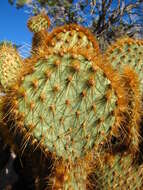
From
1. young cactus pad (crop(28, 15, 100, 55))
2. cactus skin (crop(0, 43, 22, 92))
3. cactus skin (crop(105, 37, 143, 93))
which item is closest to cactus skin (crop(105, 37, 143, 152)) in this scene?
cactus skin (crop(105, 37, 143, 93))

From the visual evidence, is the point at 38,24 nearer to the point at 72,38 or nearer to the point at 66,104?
the point at 72,38

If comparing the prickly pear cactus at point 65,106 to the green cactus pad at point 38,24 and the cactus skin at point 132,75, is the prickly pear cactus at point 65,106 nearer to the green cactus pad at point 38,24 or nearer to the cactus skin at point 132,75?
the cactus skin at point 132,75

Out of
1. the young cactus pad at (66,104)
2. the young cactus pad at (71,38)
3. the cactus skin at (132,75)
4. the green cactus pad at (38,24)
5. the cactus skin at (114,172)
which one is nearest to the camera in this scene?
the young cactus pad at (66,104)

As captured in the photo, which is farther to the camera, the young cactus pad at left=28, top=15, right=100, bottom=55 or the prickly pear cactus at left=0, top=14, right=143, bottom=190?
the young cactus pad at left=28, top=15, right=100, bottom=55

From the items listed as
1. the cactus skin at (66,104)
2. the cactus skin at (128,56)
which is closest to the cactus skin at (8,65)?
the cactus skin at (128,56)

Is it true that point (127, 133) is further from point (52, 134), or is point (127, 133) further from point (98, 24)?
point (98, 24)

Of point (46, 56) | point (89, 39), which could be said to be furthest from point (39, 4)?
point (46, 56)

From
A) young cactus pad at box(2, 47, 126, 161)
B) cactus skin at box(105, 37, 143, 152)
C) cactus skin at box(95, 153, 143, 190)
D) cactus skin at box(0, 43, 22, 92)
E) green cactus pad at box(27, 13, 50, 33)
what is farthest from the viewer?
green cactus pad at box(27, 13, 50, 33)

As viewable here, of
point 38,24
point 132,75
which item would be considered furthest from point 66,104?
point 38,24

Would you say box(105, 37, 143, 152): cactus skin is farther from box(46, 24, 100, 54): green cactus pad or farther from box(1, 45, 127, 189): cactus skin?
box(1, 45, 127, 189): cactus skin
